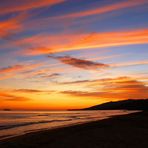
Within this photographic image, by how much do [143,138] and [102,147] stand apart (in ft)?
A: 12.1

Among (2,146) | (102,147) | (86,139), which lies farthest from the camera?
(86,139)

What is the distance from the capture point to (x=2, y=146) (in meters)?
14.4

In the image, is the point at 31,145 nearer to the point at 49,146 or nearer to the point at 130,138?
the point at 49,146

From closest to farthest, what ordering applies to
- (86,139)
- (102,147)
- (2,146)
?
(102,147) → (2,146) → (86,139)

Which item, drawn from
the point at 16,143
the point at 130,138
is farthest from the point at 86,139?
the point at 16,143

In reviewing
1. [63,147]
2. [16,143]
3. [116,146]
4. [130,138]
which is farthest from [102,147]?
[16,143]

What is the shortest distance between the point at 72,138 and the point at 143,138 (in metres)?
3.99

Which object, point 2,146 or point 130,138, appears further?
point 130,138

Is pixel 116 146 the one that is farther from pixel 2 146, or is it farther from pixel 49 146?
pixel 2 146

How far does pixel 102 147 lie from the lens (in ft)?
43.3

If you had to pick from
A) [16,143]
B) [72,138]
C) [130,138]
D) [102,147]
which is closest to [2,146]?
[16,143]

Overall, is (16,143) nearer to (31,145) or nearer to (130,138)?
(31,145)

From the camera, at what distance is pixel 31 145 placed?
47.8ft

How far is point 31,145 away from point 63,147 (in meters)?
1.99
